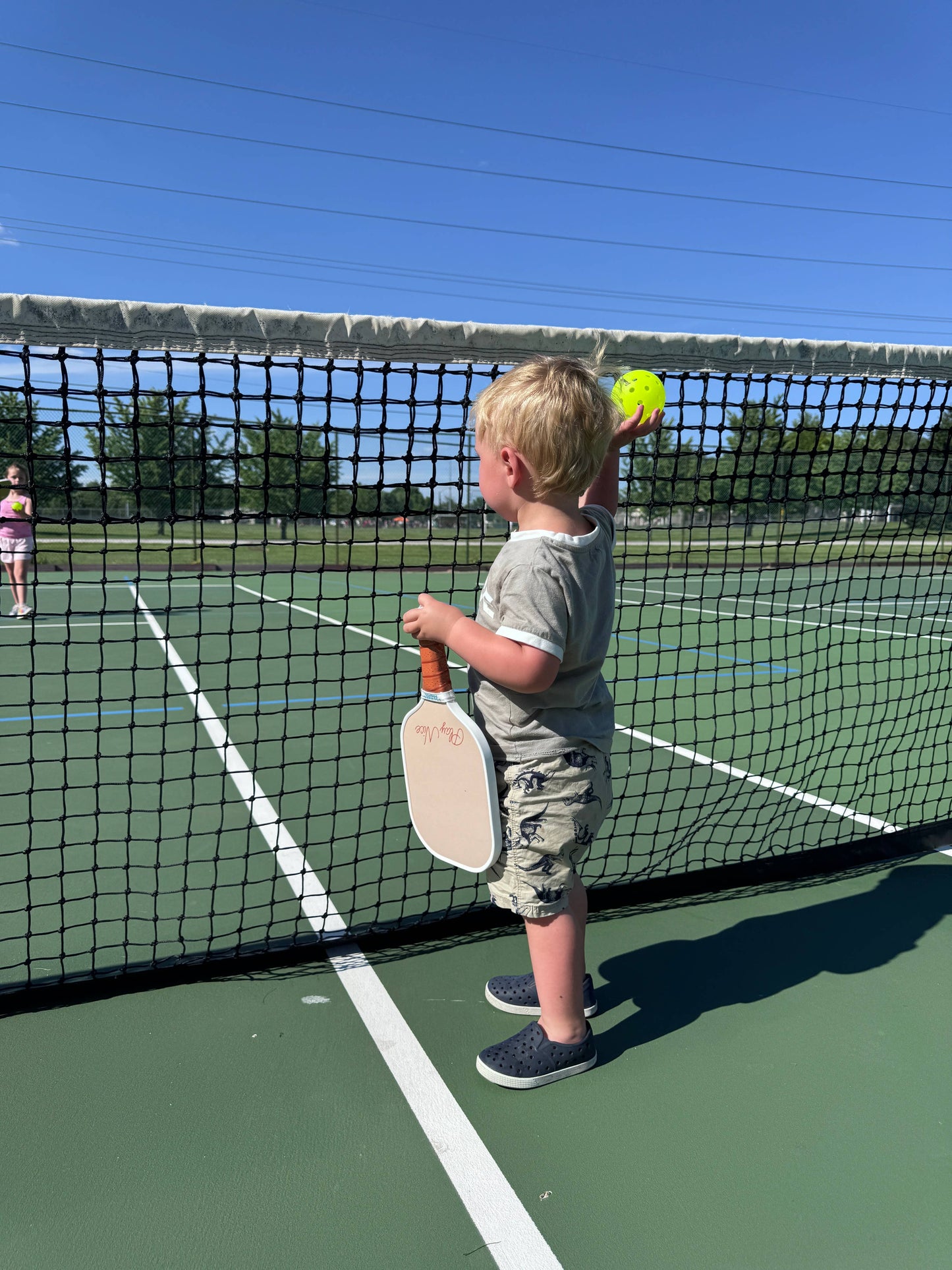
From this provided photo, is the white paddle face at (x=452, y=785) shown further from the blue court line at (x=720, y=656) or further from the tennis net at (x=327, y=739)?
the blue court line at (x=720, y=656)

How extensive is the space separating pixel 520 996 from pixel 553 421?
158 centimetres

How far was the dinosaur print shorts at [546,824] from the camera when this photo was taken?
209cm

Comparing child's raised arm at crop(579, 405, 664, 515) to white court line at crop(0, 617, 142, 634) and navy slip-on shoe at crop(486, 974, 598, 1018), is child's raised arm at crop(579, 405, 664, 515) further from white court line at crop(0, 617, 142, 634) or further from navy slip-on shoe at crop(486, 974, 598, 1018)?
white court line at crop(0, 617, 142, 634)

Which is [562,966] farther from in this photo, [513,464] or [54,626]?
[54,626]

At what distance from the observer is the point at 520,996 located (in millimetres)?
2525

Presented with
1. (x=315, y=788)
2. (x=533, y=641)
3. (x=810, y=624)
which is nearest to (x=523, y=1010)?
(x=533, y=641)

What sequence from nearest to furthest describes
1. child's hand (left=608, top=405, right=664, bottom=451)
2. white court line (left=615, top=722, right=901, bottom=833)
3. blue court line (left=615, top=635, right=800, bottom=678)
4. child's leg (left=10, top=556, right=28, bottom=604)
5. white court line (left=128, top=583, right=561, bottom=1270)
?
1. white court line (left=128, top=583, right=561, bottom=1270)
2. child's hand (left=608, top=405, right=664, bottom=451)
3. white court line (left=615, top=722, right=901, bottom=833)
4. blue court line (left=615, top=635, right=800, bottom=678)
5. child's leg (left=10, top=556, right=28, bottom=604)

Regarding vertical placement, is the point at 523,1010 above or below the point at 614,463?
below

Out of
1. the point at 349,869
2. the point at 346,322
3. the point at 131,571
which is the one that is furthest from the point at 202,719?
the point at 131,571

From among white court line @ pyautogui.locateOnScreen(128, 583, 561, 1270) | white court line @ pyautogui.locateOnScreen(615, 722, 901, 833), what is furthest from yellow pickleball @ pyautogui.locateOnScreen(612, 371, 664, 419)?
white court line @ pyautogui.locateOnScreen(615, 722, 901, 833)

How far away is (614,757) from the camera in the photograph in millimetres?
5098

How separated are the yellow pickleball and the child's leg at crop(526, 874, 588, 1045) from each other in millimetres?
1211

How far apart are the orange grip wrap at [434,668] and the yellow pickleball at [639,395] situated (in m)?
0.82

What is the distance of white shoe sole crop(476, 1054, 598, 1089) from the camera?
215 cm
